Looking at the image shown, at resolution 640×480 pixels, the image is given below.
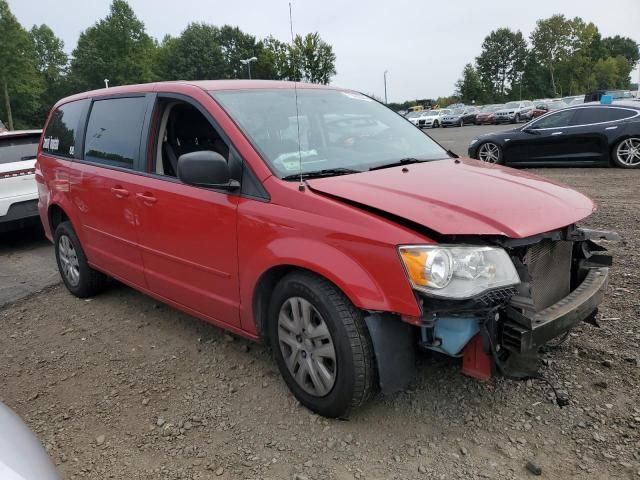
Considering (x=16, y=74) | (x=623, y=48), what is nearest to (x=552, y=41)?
(x=623, y=48)

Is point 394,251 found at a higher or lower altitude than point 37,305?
higher

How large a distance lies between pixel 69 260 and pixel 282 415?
3061 mm

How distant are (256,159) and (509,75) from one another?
308ft

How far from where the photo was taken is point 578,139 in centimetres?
1095

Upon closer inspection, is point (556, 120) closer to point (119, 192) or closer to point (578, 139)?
point (578, 139)

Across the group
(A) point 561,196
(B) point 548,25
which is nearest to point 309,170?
(A) point 561,196

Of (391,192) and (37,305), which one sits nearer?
(391,192)

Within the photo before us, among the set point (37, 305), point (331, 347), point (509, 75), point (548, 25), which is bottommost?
point (37, 305)

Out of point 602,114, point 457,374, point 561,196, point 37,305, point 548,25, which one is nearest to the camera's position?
point 561,196

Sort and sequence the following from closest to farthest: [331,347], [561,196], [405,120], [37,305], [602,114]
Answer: [331,347]
[561,196]
[405,120]
[37,305]
[602,114]

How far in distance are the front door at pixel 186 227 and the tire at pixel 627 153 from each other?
9.53 metres

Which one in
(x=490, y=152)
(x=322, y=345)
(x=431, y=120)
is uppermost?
(x=431, y=120)

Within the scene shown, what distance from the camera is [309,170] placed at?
299 centimetres

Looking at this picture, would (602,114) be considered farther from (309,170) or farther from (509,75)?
(509,75)
